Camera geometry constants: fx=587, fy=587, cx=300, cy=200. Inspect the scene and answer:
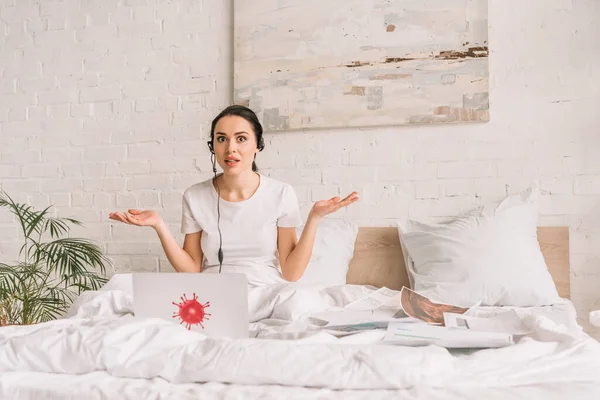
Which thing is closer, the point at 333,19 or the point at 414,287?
the point at 414,287

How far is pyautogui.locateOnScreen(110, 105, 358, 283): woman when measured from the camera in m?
2.22

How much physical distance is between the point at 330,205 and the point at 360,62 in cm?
106

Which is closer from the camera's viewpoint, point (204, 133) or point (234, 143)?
point (234, 143)

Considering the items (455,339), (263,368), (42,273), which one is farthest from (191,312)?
(42,273)

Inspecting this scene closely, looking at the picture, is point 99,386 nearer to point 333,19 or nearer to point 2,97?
point 333,19

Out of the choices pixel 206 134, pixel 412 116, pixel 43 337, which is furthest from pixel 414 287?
Answer: pixel 43 337

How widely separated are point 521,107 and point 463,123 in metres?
0.27

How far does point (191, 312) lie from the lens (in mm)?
1455

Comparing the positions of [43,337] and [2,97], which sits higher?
[2,97]

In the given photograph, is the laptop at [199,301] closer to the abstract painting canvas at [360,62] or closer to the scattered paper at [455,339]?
the scattered paper at [455,339]

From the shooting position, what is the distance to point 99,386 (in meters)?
1.11

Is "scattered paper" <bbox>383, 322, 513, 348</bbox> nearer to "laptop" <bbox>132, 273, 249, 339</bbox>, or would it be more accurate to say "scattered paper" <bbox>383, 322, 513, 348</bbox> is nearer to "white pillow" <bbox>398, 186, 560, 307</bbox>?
"laptop" <bbox>132, 273, 249, 339</bbox>

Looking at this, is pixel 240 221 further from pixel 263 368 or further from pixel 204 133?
pixel 263 368

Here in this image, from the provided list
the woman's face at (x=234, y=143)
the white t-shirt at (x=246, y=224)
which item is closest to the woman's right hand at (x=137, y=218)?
the white t-shirt at (x=246, y=224)
